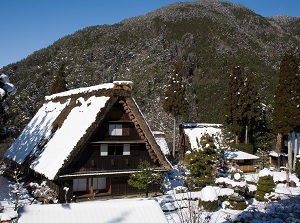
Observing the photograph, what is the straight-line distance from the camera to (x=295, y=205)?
1947 centimetres

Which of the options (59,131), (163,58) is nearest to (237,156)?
(59,131)

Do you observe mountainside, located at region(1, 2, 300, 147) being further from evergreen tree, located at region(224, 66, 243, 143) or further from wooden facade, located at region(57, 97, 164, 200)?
wooden facade, located at region(57, 97, 164, 200)

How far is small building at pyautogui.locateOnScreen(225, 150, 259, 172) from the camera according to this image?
3334 centimetres

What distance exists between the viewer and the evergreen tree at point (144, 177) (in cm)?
1927

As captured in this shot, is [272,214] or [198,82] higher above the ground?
[198,82]

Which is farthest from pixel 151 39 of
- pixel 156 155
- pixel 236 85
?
pixel 156 155

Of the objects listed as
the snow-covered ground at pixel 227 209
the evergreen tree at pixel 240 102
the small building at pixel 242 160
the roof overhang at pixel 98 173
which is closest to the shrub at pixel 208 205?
the snow-covered ground at pixel 227 209

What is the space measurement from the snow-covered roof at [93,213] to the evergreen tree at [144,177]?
385 inches

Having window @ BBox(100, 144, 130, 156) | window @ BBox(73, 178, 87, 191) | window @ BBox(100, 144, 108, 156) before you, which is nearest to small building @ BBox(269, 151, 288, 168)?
window @ BBox(100, 144, 130, 156)

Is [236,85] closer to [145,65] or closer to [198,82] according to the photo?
[198,82]

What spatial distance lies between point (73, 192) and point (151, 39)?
87.6m

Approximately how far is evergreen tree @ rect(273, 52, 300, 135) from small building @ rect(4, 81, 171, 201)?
14175mm

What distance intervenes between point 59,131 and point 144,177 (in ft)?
21.1

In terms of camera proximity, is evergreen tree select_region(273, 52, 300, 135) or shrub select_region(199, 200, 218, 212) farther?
evergreen tree select_region(273, 52, 300, 135)
